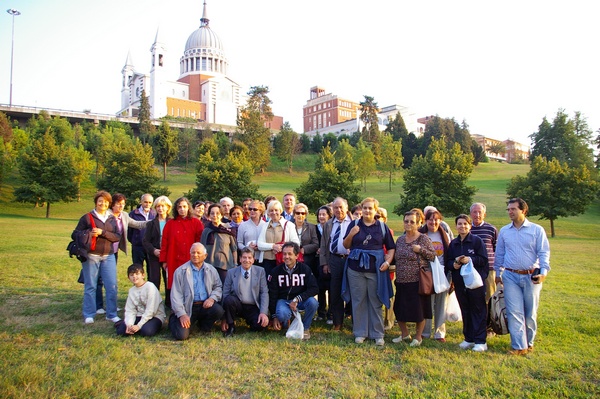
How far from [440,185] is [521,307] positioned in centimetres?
2496

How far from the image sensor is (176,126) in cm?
6575

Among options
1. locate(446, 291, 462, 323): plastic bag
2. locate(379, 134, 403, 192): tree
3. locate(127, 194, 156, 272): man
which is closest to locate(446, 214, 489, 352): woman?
locate(446, 291, 462, 323): plastic bag

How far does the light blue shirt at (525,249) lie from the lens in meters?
5.48

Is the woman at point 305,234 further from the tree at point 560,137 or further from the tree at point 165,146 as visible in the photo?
the tree at point 560,137

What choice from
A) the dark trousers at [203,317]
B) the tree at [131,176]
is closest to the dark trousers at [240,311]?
the dark trousers at [203,317]

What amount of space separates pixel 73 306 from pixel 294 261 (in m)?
4.31

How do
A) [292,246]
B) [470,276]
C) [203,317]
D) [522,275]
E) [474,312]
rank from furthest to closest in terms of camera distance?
[292,246], [203,317], [474,312], [470,276], [522,275]

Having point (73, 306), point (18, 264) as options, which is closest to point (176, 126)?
point (18, 264)

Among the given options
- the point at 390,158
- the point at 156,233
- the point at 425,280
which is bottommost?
the point at 425,280

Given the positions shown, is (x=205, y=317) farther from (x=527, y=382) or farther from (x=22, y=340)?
(x=527, y=382)

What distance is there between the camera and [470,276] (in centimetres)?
566

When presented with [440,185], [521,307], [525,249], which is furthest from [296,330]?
[440,185]

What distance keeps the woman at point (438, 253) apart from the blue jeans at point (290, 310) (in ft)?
5.73

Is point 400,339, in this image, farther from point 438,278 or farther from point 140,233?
point 140,233
